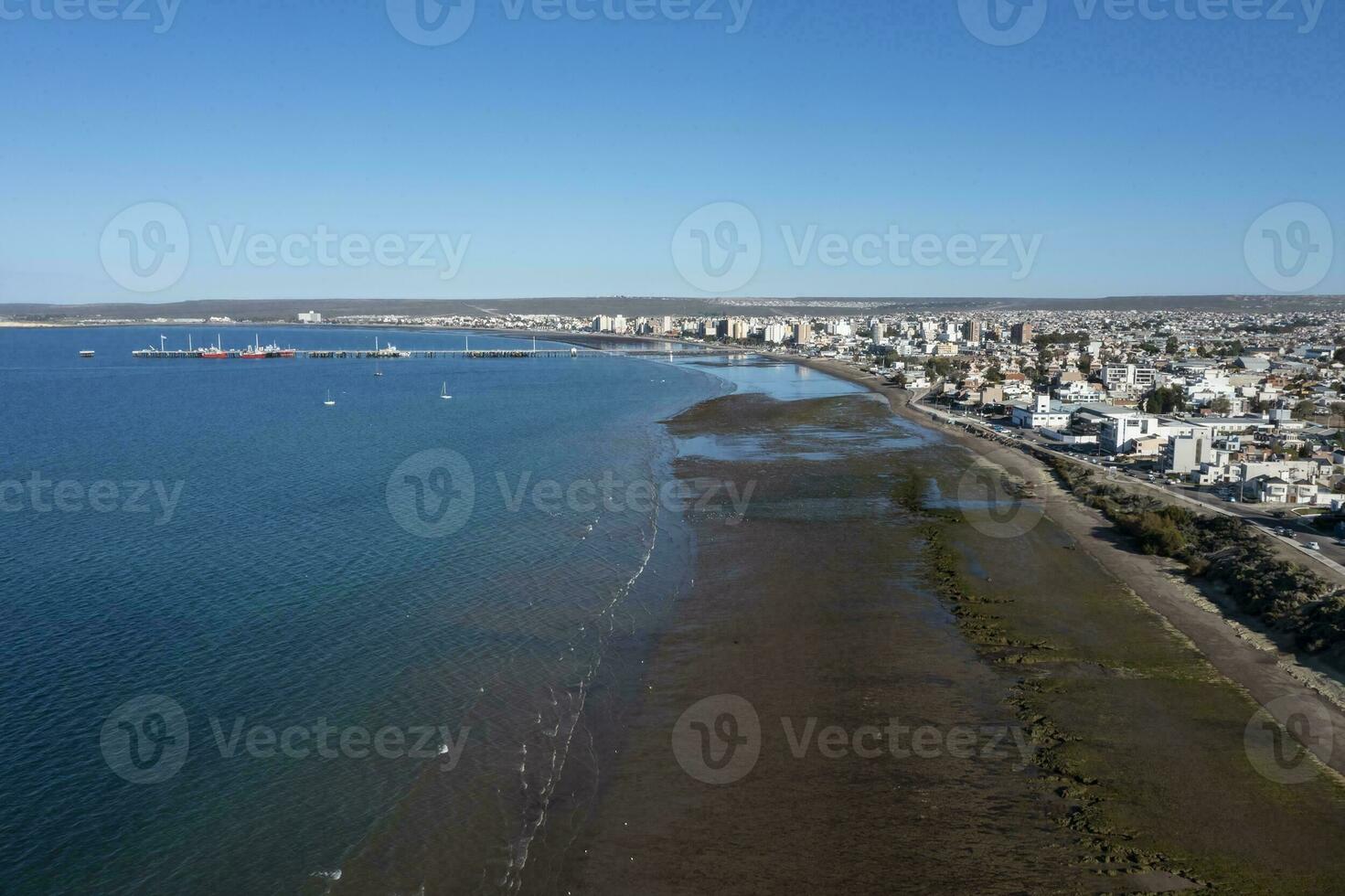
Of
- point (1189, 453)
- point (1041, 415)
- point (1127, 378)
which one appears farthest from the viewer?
point (1127, 378)

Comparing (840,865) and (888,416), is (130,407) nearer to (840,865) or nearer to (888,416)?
(888,416)

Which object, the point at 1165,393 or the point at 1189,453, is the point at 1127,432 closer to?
the point at 1189,453

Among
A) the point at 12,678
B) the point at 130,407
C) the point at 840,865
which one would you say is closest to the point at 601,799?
the point at 840,865

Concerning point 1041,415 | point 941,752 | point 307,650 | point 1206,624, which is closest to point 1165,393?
point 1041,415

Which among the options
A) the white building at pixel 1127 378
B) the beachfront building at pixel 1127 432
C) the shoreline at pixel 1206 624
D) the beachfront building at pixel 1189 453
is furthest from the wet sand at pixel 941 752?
the white building at pixel 1127 378

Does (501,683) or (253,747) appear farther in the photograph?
(501,683)

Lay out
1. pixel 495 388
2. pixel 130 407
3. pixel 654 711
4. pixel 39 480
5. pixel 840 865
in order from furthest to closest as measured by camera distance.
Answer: pixel 495 388, pixel 130 407, pixel 39 480, pixel 654 711, pixel 840 865

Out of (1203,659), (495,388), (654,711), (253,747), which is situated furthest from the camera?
(495,388)
